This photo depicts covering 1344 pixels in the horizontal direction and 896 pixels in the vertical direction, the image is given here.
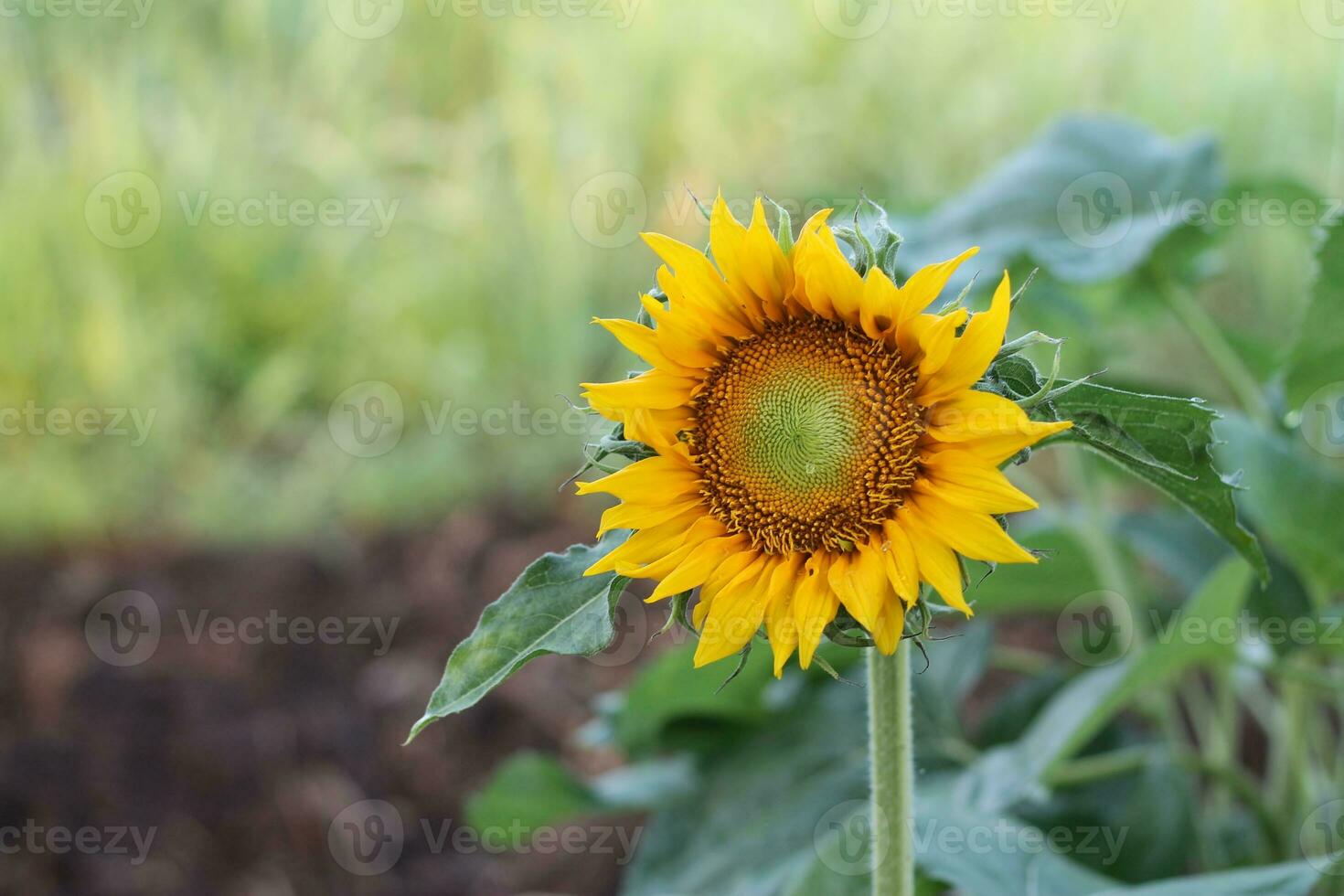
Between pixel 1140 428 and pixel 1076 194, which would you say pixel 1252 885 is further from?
pixel 1076 194

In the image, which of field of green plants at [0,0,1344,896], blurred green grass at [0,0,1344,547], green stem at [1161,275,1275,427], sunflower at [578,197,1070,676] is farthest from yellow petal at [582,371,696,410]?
blurred green grass at [0,0,1344,547]

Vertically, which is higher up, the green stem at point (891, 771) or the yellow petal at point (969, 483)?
the yellow petal at point (969, 483)

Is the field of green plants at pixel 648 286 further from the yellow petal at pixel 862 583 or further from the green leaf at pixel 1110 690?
the yellow petal at pixel 862 583

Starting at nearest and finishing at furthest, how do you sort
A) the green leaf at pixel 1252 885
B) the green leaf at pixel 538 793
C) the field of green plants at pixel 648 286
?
the green leaf at pixel 1252 885, the field of green plants at pixel 648 286, the green leaf at pixel 538 793

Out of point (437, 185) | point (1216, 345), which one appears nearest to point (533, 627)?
point (1216, 345)

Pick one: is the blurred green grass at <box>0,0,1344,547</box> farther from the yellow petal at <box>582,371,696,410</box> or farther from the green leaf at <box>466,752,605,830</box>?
the yellow petal at <box>582,371,696,410</box>

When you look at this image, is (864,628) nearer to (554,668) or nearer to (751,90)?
(554,668)

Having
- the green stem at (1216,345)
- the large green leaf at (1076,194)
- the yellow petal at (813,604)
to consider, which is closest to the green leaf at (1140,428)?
the yellow petal at (813,604)
